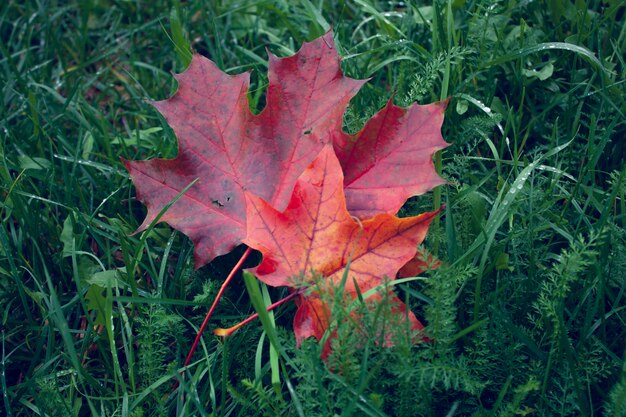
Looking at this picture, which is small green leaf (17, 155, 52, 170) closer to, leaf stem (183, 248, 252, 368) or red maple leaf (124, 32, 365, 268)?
red maple leaf (124, 32, 365, 268)

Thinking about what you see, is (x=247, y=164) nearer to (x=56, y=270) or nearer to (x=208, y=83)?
(x=208, y=83)

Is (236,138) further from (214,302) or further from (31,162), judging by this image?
(31,162)

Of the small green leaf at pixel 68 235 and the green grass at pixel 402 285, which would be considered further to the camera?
the small green leaf at pixel 68 235

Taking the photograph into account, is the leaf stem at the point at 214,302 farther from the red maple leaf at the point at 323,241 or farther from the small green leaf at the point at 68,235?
the small green leaf at the point at 68,235

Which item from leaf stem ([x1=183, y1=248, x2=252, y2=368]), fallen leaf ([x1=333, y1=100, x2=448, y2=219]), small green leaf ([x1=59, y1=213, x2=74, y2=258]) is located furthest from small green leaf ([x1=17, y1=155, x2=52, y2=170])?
fallen leaf ([x1=333, y1=100, x2=448, y2=219])

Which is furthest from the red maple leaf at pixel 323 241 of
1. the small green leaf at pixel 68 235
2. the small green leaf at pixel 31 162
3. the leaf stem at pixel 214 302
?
the small green leaf at pixel 31 162
